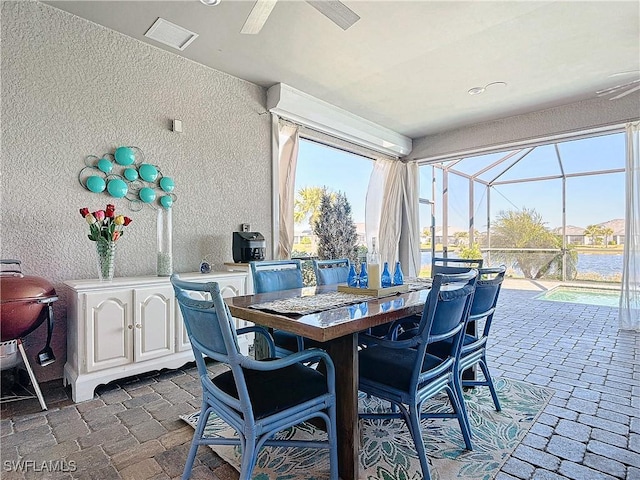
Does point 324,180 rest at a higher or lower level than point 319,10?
lower

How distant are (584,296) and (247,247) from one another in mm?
7026

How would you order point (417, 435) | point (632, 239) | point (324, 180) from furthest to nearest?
point (324, 180) < point (632, 239) < point (417, 435)

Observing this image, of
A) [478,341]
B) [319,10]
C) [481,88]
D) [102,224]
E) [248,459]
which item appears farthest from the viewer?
[481,88]

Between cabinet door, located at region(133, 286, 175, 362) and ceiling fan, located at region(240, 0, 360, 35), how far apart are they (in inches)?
79.6

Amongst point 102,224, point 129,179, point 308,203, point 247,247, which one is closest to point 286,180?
point 308,203

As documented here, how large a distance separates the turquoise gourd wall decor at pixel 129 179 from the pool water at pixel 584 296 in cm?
676

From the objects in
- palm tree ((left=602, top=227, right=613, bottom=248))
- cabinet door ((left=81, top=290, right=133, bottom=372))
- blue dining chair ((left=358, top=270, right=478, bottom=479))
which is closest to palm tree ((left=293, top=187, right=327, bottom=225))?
cabinet door ((left=81, top=290, right=133, bottom=372))

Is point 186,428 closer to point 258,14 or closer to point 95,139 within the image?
point 95,139

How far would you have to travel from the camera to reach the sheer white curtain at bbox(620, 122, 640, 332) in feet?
13.4

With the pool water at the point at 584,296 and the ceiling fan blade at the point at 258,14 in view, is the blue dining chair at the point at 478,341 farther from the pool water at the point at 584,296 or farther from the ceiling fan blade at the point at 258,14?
the pool water at the point at 584,296

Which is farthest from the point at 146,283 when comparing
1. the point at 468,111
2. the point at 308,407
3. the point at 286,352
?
the point at 468,111

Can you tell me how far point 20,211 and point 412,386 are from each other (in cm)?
285

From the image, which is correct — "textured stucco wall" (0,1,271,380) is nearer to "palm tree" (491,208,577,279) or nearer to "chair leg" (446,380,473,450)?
"chair leg" (446,380,473,450)

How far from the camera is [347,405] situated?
5.24 feet
